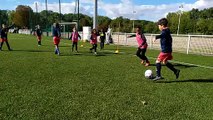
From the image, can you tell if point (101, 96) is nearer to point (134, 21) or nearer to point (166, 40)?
point (166, 40)

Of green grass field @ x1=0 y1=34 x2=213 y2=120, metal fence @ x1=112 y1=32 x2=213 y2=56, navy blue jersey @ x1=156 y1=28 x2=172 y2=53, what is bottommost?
green grass field @ x1=0 y1=34 x2=213 y2=120

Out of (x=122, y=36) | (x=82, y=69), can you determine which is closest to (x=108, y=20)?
(x=122, y=36)

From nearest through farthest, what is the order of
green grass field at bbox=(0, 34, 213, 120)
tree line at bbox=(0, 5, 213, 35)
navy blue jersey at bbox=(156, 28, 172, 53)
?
green grass field at bbox=(0, 34, 213, 120)
navy blue jersey at bbox=(156, 28, 172, 53)
tree line at bbox=(0, 5, 213, 35)

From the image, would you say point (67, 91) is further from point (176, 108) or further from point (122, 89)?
point (176, 108)

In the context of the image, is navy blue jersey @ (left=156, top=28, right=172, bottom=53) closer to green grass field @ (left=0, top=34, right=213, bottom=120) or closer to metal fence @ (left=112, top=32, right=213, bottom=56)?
green grass field @ (left=0, top=34, right=213, bottom=120)

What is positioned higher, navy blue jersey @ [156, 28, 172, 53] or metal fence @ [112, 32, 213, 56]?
navy blue jersey @ [156, 28, 172, 53]

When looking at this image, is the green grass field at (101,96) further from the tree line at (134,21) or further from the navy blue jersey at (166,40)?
the tree line at (134,21)

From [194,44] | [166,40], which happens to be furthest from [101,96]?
[194,44]

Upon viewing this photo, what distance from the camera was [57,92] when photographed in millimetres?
7820

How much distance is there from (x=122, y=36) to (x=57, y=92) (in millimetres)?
27576

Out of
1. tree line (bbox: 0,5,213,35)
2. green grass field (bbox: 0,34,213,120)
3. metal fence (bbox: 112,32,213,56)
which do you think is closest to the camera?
green grass field (bbox: 0,34,213,120)

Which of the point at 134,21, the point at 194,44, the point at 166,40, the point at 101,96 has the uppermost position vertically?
the point at 134,21

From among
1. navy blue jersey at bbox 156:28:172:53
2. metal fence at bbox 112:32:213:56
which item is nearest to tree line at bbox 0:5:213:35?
metal fence at bbox 112:32:213:56

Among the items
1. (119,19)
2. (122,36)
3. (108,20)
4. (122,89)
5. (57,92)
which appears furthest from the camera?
(108,20)
